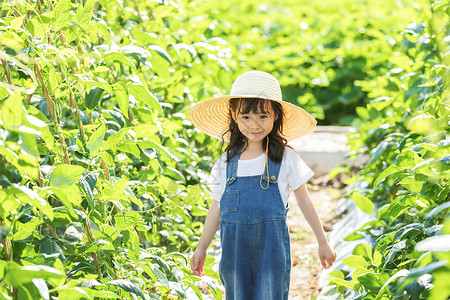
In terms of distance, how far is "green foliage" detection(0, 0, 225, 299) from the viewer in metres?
1.62

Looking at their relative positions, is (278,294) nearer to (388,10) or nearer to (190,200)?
(190,200)

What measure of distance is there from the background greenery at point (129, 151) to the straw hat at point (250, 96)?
20cm

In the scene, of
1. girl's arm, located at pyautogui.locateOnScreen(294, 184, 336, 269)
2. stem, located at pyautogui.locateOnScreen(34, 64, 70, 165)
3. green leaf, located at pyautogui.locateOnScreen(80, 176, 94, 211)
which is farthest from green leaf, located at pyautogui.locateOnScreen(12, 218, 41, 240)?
girl's arm, located at pyautogui.locateOnScreen(294, 184, 336, 269)

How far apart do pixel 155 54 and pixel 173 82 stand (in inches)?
45.8

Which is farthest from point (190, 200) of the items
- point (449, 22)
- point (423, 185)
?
point (449, 22)

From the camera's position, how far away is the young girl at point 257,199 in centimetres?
256

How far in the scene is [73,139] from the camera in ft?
7.97

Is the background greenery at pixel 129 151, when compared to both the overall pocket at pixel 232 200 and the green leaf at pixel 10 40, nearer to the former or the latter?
the green leaf at pixel 10 40

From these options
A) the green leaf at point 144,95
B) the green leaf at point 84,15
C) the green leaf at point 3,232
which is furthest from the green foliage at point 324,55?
the green leaf at point 3,232

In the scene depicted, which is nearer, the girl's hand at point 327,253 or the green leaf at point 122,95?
the green leaf at point 122,95

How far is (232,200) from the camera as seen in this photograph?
259cm

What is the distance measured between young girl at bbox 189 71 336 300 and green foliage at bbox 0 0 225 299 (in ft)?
0.44

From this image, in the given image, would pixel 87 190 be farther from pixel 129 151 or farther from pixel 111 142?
pixel 129 151

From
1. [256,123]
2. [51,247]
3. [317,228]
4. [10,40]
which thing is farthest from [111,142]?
[317,228]
